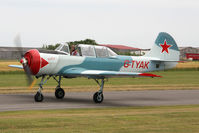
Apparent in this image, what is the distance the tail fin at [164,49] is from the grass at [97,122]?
32.9 feet

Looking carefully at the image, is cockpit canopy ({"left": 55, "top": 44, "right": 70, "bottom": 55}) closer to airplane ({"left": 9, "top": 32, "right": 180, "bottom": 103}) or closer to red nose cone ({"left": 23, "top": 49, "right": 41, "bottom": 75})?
airplane ({"left": 9, "top": 32, "right": 180, "bottom": 103})

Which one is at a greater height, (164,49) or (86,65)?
(164,49)

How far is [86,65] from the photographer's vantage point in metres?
18.1

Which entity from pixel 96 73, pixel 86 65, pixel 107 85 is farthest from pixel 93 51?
pixel 107 85

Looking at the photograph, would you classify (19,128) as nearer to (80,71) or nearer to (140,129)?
(140,129)

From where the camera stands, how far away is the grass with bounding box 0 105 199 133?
9617 mm

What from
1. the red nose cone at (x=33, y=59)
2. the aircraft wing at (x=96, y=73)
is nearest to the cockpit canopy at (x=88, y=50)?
the aircraft wing at (x=96, y=73)

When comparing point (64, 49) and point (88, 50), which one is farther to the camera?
point (88, 50)

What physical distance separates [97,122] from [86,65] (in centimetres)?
751

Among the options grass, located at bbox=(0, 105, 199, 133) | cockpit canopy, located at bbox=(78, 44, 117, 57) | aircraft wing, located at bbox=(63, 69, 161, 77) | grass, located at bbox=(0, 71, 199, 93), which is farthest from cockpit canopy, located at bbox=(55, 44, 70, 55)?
grass, located at bbox=(0, 71, 199, 93)

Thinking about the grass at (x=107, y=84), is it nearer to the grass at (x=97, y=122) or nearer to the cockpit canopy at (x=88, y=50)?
the cockpit canopy at (x=88, y=50)

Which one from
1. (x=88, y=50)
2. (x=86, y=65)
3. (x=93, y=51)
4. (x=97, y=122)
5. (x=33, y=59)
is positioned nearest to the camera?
(x=97, y=122)

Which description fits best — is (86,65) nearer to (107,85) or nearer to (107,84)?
(107,85)

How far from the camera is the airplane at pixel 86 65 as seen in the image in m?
16.3
